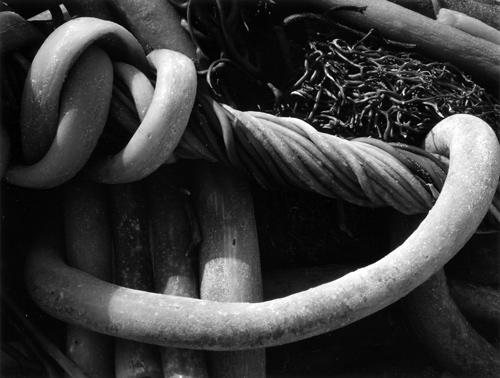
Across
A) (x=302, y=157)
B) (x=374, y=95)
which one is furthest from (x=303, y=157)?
(x=374, y=95)

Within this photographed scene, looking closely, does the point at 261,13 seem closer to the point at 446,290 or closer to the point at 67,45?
the point at 67,45

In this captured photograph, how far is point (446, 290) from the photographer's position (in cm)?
105

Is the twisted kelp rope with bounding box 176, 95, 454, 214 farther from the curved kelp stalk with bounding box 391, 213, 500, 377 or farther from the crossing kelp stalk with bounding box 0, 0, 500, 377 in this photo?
the curved kelp stalk with bounding box 391, 213, 500, 377

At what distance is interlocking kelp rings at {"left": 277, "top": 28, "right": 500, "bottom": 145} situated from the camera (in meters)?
1.03

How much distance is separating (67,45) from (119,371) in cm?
40

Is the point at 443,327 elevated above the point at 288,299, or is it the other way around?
the point at 288,299

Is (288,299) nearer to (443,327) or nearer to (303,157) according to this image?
(303,157)

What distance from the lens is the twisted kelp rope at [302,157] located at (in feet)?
3.10

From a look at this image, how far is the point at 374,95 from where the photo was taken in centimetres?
103

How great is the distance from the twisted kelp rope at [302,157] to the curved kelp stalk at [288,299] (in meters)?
0.06

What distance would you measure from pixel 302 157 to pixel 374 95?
0.51 feet

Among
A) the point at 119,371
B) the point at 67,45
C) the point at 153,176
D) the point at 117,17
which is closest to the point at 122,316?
the point at 119,371

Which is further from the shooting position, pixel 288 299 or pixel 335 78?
pixel 335 78

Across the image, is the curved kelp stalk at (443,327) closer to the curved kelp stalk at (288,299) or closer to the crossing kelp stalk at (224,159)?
the crossing kelp stalk at (224,159)
